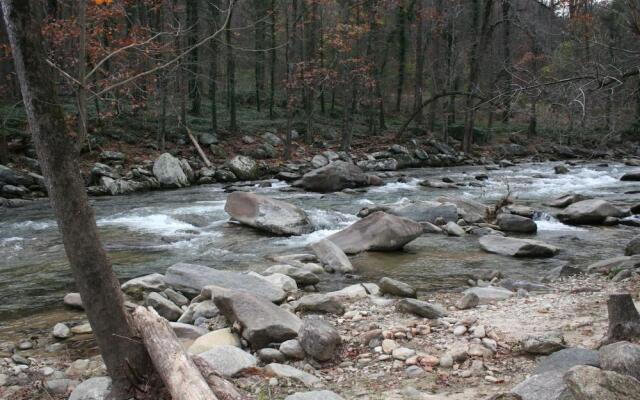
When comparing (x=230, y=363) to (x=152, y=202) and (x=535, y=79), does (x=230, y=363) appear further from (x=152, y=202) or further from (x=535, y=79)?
(x=152, y=202)

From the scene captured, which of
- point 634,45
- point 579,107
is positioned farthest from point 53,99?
point 634,45

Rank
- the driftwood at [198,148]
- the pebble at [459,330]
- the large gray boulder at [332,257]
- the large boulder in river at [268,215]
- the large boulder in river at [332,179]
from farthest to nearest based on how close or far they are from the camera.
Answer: the driftwood at [198,148]
the large boulder in river at [332,179]
the large boulder in river at [268,215]
the large gray boulder at [332,257]
the pebble at [459,330]

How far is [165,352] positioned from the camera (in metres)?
3.71

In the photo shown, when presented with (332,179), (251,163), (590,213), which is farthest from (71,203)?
(251,163)

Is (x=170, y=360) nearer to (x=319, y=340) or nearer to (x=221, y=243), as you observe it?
(x=319, y=340)

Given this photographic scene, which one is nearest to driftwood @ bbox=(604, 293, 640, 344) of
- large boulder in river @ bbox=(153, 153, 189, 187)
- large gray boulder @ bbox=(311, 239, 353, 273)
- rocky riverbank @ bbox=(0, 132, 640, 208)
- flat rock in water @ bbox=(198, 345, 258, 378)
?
flat rock in water @ bbox=(198, 345, 258, 378)

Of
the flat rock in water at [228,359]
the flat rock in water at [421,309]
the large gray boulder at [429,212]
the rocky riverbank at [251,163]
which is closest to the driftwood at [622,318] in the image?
the flat rock in water at [421,309]

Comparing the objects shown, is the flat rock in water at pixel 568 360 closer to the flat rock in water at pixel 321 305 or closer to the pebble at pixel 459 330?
the pebble at pixel 459 330

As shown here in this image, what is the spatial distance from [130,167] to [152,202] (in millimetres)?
4087

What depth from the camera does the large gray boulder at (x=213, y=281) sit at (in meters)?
6.73

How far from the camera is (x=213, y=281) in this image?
7020 mm

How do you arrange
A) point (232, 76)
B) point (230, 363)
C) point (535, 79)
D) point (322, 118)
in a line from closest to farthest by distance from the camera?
point (230, 363), point (535, 79), point (232, 76), point (322, 118)

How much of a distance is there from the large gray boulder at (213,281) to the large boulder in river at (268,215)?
374 cm

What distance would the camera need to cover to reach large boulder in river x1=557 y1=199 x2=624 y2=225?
1185 cm
